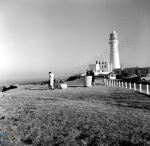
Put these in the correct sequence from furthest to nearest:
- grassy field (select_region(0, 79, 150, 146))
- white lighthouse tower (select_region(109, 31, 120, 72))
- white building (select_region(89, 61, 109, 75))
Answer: white building (select_region(89, 61, 109, 75)) → white lighthouse tower (select_region(109, 31, 120, 72)) → grassy field (select_region(0, 79, 150, 146))

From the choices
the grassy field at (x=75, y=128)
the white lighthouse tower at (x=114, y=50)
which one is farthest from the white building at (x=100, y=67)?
the grassy field at (x=75, y=128)

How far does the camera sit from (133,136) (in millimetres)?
5027

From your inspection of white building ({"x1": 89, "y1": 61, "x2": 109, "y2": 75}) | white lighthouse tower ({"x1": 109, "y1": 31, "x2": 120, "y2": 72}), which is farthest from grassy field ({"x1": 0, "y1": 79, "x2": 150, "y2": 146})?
white building ({"x1": 89, "y1": 61, "x2": 109, "y2": 75})

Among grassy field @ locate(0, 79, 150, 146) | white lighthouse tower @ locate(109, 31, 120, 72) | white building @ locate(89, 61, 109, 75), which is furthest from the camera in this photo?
white building @ locate(89, 61, 109, 75)

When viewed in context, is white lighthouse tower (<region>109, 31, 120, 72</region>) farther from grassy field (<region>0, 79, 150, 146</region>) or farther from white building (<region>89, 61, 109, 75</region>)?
grassy field (<region>0, 79, 150, 146</region>)

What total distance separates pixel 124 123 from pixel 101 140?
4.85 feet

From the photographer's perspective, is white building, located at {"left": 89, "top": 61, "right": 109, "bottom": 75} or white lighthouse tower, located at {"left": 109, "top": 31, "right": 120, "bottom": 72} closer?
white lighthouse tower, located at {"left": 109, "top": 31, "right": 120, "bottom": 72}

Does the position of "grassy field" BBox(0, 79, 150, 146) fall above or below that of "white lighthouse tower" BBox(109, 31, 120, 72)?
below

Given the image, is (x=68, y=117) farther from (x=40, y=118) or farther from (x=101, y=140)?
(x=101, y=140)

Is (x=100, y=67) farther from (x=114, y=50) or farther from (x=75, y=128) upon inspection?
(x=75, y=128)

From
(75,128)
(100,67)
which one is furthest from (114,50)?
(75,128)

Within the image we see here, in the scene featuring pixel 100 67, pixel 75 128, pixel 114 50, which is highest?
pixel 114 50

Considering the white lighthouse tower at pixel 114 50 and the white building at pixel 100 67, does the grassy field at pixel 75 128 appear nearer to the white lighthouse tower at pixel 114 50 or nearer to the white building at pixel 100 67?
the white lighthouse tower at pixel 114 50

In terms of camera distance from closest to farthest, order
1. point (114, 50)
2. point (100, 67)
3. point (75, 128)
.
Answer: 1. point (75, 128)
2. point (114, 50)
3. point (100, 67)
